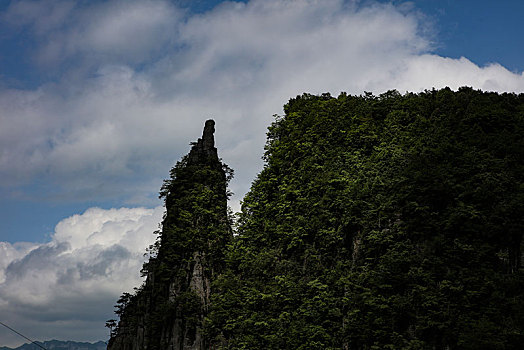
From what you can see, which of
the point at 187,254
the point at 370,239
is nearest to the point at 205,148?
the point at 187,254

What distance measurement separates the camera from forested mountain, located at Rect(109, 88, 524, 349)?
23406 millimetres

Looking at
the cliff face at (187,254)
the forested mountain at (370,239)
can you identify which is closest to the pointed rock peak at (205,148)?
the cliff face at (187,254)

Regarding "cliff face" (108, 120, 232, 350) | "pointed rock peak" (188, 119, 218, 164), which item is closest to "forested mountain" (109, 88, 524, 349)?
"cliff face" (108, 120, 232, 350)

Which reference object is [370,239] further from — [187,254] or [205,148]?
[205,148]

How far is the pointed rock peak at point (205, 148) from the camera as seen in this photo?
44647 mm

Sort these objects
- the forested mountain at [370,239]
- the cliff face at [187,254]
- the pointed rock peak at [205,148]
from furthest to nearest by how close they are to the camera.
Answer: the pointed rock peak at [205,148]
the cliff face at [187,254]
the forested mountain at [370,239]

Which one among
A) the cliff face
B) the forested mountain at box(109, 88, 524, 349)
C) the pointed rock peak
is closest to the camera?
the forested mountain at box(109, 88, 524, 349)

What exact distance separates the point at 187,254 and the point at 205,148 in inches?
399

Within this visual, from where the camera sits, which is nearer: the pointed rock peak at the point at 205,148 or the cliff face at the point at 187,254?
the cliff face at the point at 187,254

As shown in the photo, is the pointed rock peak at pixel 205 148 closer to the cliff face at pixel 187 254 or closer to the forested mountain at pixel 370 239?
the cliff face at pixel 187 254

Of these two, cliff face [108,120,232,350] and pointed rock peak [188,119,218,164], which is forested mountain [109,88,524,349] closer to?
cliff face [108,120,232,350]

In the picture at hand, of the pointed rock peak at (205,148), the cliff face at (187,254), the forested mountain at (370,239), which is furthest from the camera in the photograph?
the pointed rock peak at (205,148)

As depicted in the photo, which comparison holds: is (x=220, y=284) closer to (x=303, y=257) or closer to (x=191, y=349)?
(x=191, y=349)

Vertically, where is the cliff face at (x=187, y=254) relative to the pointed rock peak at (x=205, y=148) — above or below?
below
